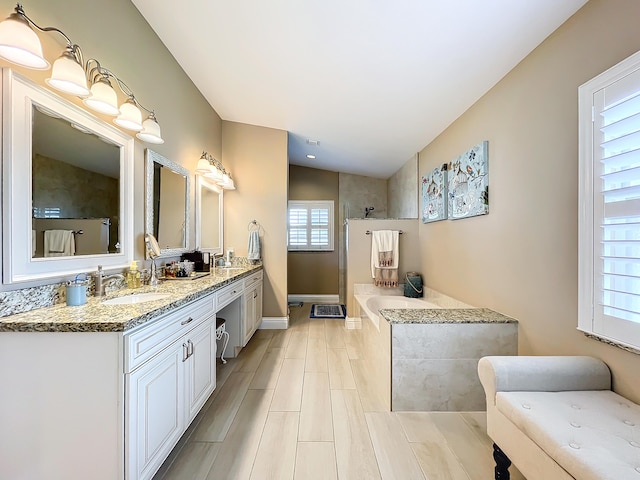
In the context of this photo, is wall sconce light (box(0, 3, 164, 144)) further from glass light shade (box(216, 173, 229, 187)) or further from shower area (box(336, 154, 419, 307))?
shower area (box(336, 154, 419, 307))

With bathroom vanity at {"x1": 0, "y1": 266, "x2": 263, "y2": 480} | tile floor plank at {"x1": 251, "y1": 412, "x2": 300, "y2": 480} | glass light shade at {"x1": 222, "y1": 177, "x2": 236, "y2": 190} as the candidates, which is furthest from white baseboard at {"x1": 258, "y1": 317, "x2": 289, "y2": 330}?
bathroom vanity at {"x1": 0, "y1": 266, "x2": 263, "y2": 480}

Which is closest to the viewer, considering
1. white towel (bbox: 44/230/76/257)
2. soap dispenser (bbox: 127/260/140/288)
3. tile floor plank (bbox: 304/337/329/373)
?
white towel (bbox: 44/230/76/257)

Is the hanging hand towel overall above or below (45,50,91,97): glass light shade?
below

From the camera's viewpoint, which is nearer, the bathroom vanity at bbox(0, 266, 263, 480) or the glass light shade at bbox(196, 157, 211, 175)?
the bathroom vanity at bbox(0, 266, 263, 480)

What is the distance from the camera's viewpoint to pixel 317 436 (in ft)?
5.76

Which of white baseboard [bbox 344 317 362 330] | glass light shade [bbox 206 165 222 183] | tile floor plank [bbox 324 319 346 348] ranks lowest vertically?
tile floor plank [bbox 324 319 346 348]

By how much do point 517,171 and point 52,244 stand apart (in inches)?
112

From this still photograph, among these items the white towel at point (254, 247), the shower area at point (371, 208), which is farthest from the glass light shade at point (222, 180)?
the shower area at point (371, 208)

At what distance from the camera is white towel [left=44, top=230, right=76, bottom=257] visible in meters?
1.44

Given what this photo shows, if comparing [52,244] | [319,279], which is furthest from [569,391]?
[319,279]

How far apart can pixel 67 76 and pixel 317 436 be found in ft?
7.68

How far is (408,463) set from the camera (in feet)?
5.07

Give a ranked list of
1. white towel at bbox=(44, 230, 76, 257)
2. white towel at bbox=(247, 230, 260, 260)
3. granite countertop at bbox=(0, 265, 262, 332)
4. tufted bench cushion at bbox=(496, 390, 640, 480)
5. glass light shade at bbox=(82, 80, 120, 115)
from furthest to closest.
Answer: white towel at bbox=(247, 230, 260, 260) → glass light shade at bbox=(82, 80, 120, 115) → white towel at bbox=(44, 230, 76, 257) → granite countertop at bbox=(0, 265, 262, 332) → tufted bench cushion at bbox=(496, 390, 640, 480)

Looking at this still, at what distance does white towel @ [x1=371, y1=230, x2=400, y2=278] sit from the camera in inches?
150
